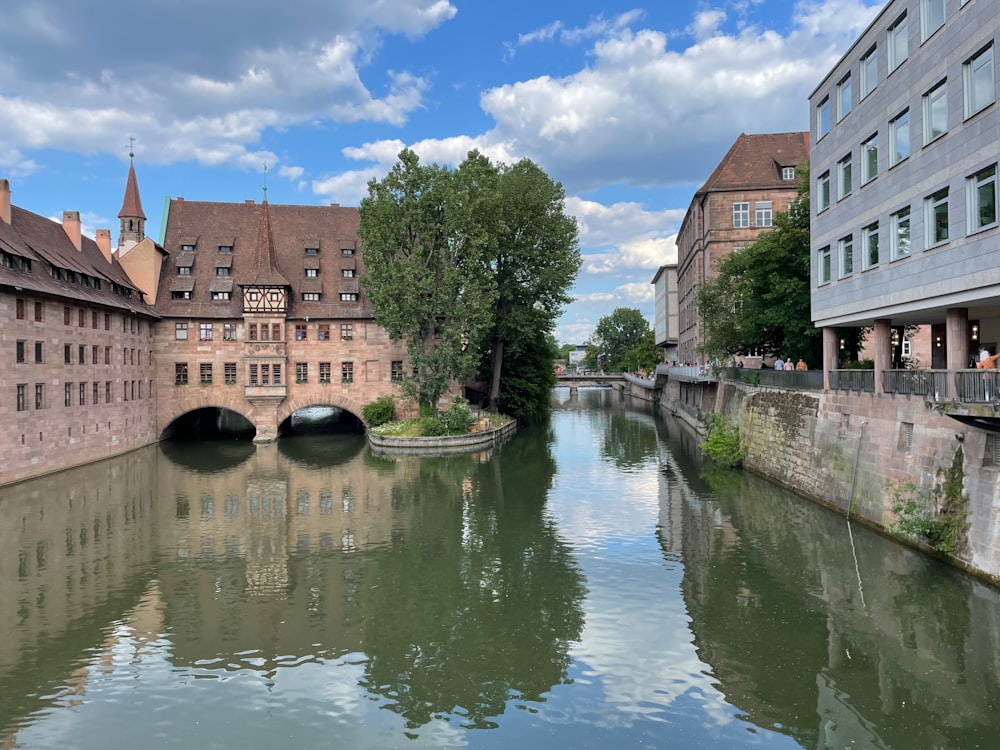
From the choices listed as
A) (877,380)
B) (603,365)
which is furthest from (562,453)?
(603,365)

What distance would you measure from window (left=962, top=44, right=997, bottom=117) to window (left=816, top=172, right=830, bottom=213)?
9.18m

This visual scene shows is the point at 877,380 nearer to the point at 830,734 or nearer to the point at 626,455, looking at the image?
the point at 830,734

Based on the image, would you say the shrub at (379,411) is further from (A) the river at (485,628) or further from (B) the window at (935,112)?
(B) the window at (935,112)

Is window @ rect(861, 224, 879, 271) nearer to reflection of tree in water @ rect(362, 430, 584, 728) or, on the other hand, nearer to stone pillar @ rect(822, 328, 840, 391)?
stone pillar @ rect(822, 328, 840, 391)

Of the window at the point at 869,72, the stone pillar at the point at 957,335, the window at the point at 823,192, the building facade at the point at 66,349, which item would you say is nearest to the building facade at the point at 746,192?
the window at the point at 823,192

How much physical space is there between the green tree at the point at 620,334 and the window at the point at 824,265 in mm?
122237

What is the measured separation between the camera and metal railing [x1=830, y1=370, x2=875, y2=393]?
21484 mm

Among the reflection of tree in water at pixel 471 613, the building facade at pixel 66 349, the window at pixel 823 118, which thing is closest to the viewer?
the reflection of tree in water at pixel 471 613

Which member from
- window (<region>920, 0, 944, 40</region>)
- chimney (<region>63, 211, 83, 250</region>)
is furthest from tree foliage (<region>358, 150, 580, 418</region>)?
window (<region>920, 0, 944, 40</region>)

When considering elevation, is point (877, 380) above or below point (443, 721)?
above

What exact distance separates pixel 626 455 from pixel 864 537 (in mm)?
20881

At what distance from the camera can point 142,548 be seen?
2055 centimetres

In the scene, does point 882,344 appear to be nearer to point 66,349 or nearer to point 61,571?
point 61,571

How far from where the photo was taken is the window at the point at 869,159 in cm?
2134
